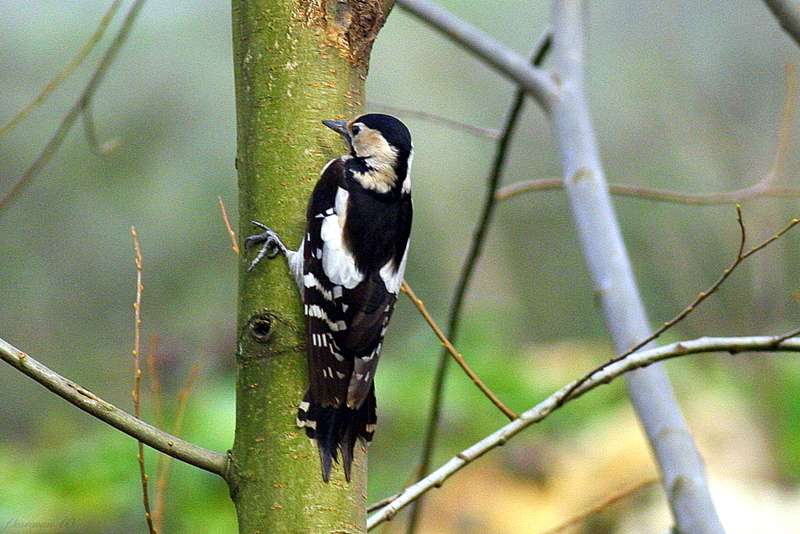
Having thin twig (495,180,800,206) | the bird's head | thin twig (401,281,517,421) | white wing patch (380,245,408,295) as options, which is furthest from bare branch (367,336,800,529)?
thin twig (495,180,800,206)

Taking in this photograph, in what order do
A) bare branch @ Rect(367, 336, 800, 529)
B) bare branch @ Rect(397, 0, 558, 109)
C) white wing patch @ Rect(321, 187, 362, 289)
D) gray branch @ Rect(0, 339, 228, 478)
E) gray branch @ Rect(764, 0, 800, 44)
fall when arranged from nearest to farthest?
gray branch @ Rect(0, 339, 228, 478) → bare branch @ Rect(367, 336, 800, 529) → white wing patch @ Rect(321, 187, 362, 289) → gray branch @ Rect(764, 0, 800, 44) → bare branch @ Rect(397, 0, 558, 109)

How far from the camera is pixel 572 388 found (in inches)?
34.6

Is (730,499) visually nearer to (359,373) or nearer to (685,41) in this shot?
(685,41)

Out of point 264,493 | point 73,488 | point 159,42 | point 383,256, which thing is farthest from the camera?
point 159,42

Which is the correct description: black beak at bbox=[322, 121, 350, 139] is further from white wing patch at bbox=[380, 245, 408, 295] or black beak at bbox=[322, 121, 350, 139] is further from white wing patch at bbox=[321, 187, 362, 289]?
white wing patch at bbox=[380, 245, 408, 295]

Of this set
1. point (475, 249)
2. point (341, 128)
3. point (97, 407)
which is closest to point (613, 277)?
point (475, 249)

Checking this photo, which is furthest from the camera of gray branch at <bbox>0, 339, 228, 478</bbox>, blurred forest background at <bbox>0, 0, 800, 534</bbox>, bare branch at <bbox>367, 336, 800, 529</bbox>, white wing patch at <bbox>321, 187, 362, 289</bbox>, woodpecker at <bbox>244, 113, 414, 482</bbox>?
blurred forest background at <bbox>0, 0, 800, 534</bbox>

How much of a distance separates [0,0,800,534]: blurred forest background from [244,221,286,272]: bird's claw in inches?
92.1

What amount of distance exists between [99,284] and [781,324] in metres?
3.46

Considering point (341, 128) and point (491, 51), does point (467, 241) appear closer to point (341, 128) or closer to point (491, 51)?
point (491, 51)

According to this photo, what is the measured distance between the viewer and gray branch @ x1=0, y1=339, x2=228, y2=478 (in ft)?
2.32

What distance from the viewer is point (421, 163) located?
470 centimetres

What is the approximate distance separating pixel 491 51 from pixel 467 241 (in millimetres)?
3125

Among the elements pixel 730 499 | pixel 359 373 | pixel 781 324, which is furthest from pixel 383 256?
pixel 730 499
